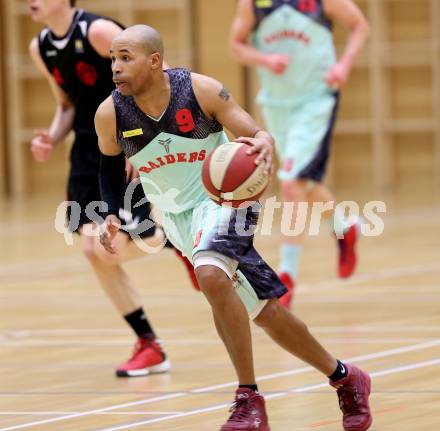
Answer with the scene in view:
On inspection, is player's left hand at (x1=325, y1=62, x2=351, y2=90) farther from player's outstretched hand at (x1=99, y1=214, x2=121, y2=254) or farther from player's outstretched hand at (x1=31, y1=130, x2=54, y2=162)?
player's outstretched hand at (x1=99, y1=214, x2=121, y2=254)

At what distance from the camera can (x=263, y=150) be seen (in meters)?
3.98

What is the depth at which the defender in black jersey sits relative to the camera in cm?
559

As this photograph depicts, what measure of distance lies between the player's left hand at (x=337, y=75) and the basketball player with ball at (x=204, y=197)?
2.85 metres

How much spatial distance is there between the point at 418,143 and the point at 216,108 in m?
11.8

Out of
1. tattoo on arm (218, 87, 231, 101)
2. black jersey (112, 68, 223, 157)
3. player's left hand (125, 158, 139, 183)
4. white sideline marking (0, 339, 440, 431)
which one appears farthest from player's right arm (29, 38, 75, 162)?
tattoo on arm (218, 87, 231, 101)

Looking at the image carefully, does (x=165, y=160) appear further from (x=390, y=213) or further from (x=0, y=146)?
(x=0, y=146)

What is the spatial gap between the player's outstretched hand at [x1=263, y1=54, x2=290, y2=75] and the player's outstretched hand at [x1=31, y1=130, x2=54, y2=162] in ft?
6.67

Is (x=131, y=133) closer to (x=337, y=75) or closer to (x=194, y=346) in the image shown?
(x=194, y=346)

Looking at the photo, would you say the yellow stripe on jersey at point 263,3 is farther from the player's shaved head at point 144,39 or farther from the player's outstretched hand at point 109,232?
the player's outstretched hand at point 109,232

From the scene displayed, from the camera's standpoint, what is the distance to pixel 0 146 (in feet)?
59.0

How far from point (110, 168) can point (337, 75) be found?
2.90 meters

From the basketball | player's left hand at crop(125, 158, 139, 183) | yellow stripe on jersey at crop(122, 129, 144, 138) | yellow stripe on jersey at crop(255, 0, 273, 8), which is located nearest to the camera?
the basketball

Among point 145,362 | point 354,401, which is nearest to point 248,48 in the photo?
point 145,362

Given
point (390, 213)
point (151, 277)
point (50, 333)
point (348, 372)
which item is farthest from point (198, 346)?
point (390, 213)
